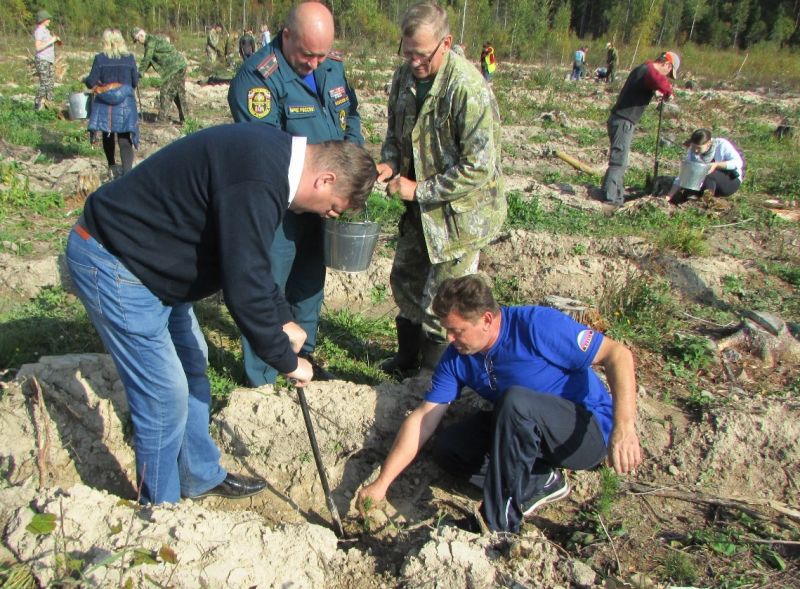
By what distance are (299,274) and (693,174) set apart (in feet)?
18.6

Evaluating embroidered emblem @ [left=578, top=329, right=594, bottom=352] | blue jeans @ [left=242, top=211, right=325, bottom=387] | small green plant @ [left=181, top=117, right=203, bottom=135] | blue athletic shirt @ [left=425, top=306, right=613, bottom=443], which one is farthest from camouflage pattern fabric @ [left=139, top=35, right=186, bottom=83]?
embroidered emblem @ [left=578, top=329, right=594, bottom=352]

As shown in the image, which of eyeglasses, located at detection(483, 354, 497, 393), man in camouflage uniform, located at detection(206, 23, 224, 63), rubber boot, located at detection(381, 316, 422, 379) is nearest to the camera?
eyeglasses, located at detection(483, 354, 497, 393)

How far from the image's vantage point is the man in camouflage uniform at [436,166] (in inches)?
120

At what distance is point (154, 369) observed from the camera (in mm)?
2295

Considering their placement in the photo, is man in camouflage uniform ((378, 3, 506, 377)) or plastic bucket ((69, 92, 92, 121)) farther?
plastic bucket ((69, 92, 92, 121))

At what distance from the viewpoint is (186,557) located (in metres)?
2.11

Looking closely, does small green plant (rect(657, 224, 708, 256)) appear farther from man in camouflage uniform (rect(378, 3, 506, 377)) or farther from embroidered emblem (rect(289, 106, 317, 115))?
embroidered emblem (rect(289, 106, 317, 115))

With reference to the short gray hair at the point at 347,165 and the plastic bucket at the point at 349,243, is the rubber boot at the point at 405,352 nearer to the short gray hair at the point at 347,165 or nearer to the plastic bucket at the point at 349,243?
the plastic bucket at the point at 349,243

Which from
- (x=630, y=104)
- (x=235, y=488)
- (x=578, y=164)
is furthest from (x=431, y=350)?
(x=578, y=164)

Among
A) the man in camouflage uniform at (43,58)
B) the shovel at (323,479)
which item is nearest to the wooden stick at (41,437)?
the shovel at (323,479)

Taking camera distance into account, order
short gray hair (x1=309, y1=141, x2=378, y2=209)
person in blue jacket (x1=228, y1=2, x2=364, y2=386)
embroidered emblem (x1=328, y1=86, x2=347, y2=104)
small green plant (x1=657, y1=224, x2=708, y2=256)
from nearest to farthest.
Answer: short gray hair (x1=309, y1=141, x2=378, y2=209) → person in blue jacket (x1=228, y1=2, x2=364, y2=386) → embroidered emblem (x1=328, y1=86, x2=347, y2=104) → small green plant (x1=657, y1=224, x2=708, y2=256)

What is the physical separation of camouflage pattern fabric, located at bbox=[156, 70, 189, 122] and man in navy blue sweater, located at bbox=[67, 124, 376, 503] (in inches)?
367

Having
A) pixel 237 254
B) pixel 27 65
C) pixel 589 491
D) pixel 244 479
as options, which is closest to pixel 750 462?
pixel 589 491

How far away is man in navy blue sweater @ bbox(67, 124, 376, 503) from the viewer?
6.30ft
